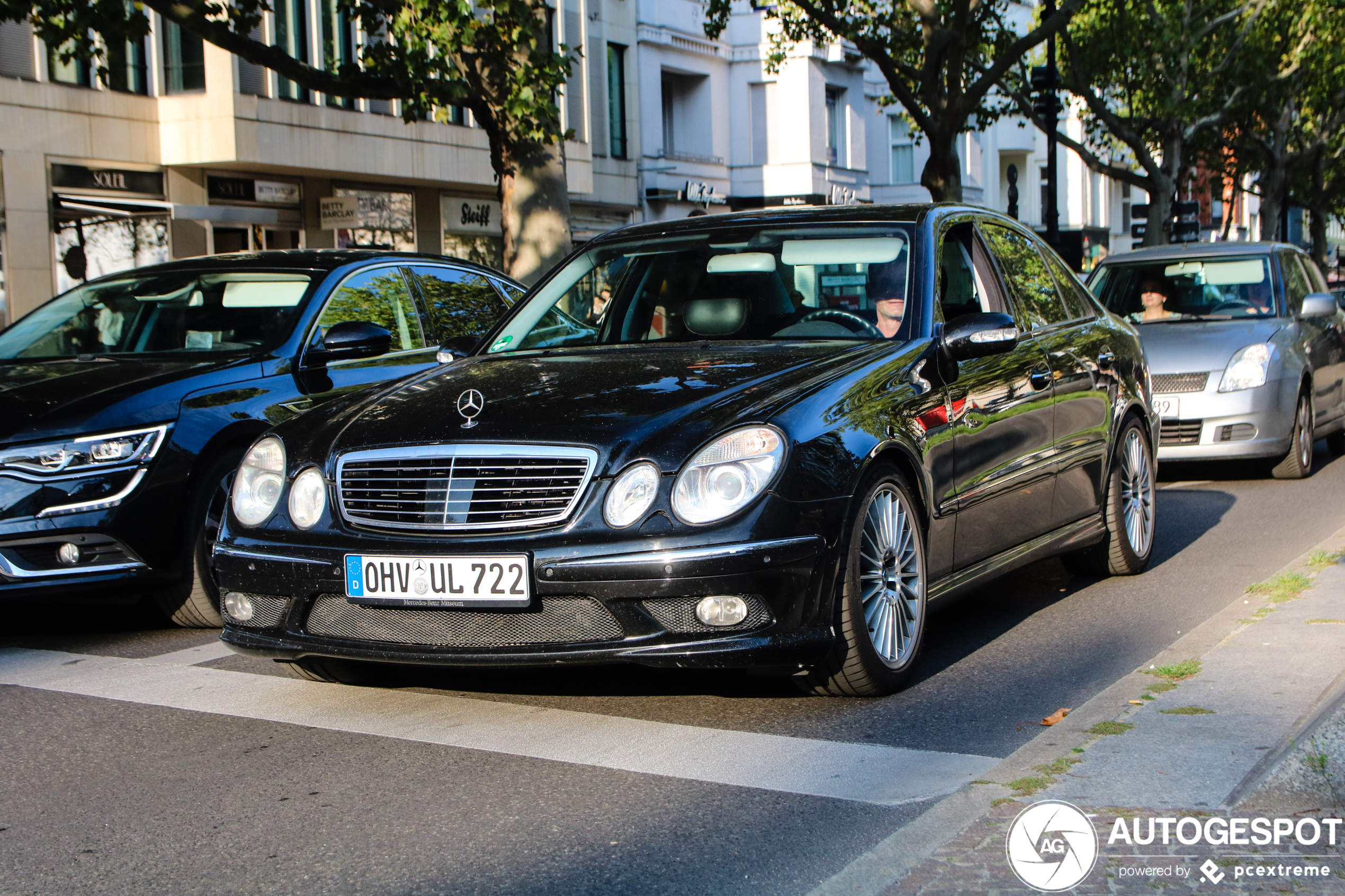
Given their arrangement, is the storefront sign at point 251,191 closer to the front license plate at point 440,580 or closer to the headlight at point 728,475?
the front license plate at point 440,580

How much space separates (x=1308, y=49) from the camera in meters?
39.1

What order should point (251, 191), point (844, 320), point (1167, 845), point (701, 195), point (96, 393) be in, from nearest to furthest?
point (1167, 845), point (844, 320), point (96, 393), point (251, 191), point (701, 195)

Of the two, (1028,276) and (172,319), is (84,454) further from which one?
(1028,276)

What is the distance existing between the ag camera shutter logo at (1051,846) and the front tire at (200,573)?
3.85 metres

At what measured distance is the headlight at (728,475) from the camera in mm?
4578

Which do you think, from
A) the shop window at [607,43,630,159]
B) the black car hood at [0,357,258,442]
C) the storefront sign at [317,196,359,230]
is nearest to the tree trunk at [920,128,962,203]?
the storefront sign at [317,196,359,230]

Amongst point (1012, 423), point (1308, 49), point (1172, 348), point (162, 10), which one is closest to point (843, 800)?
point (1012, 423)

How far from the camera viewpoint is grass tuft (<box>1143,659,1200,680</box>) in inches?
193

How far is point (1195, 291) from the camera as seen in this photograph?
40.5 ft

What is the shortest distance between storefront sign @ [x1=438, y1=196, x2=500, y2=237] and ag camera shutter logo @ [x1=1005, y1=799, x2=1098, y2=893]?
93.6 feet

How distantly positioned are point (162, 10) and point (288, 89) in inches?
452

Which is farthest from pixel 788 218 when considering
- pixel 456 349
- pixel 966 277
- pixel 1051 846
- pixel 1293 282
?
pixel 1293 282

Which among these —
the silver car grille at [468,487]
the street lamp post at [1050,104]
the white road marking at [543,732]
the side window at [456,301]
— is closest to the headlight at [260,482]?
the silver car grille at [468,487]

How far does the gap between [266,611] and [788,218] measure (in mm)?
2562
